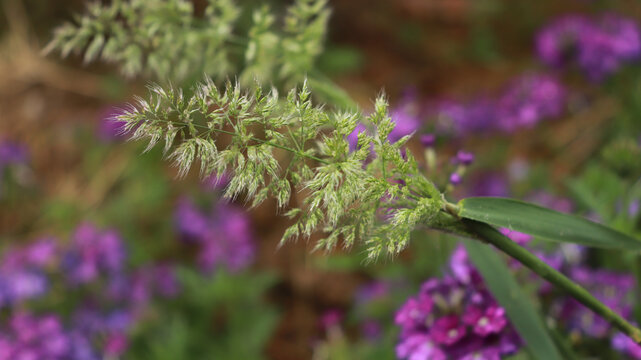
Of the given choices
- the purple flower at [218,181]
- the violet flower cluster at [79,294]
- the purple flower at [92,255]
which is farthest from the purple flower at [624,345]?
the purple flower at [92,255]

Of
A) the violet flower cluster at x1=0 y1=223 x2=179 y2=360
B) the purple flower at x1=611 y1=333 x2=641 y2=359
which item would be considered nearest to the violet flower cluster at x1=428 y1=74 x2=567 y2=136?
the purple flower at x1=611 y1=333 x2=641 y2=359

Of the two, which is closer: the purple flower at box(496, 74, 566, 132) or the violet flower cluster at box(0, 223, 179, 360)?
the violet flower cluster at box(0, 223, 179, 360)

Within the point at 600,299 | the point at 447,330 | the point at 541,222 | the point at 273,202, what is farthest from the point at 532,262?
the point at 273,202

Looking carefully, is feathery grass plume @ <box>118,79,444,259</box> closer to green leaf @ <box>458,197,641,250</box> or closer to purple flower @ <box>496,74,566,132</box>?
green leaf @ <box>458,197,641,250</box>

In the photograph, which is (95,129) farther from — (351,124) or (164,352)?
(351,124)

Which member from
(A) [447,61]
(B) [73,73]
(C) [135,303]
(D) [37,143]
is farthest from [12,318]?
(A) [447,61]

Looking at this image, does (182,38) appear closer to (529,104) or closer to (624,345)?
(624,345)

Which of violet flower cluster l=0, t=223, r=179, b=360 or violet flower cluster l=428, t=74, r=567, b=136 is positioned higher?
violet flower cluster l=428, t=74, r=567, b=136
